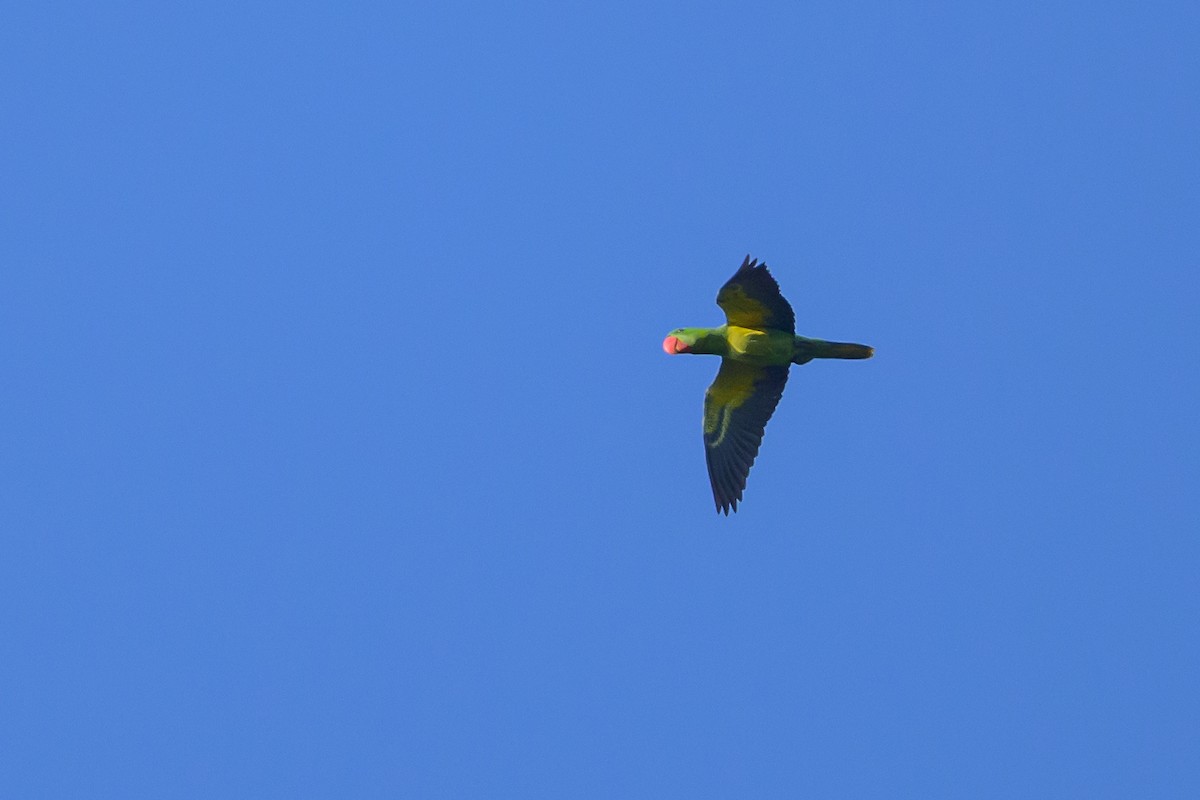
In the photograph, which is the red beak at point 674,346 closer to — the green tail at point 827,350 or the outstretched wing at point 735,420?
the outstretched wing at point 735,420

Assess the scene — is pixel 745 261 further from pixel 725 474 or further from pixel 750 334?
pixel 725 474

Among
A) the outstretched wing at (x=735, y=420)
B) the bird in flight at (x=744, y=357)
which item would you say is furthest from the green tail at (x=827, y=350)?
the outstretched wing at (x=735, y=420)

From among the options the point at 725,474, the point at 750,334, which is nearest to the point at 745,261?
the point at 750,334

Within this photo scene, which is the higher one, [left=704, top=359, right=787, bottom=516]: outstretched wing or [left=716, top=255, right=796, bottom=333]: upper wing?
[left=716, top=255, right=796, bottom=333]: upper wing

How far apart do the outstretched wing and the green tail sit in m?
0.63

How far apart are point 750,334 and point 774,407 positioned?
4.54 ft

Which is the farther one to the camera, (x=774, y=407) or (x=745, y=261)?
(x=774, y=407)

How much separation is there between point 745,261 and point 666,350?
7.36 ft

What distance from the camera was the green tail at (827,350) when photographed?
81.7ft

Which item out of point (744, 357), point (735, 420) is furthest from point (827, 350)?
point (735, 420)

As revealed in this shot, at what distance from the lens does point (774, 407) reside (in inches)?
1018

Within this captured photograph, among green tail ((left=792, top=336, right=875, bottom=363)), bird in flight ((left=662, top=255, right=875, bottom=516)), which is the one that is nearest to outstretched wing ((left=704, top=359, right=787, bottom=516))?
bird in flight ((left=662, top=255, right=875, bottom=516))

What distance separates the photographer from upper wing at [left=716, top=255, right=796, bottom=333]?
24281 mm

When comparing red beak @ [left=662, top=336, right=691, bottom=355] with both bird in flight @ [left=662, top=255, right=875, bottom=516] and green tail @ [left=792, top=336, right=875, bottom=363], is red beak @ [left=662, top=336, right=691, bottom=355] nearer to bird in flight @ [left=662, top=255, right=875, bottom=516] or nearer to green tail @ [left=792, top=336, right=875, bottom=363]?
bird in flight @ [left=662, top=255, right=875, bottom=516]
